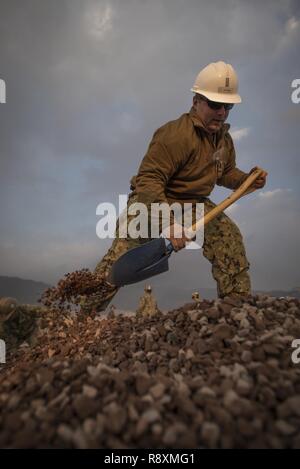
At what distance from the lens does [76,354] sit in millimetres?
3885

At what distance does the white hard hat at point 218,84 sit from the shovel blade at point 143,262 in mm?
2087

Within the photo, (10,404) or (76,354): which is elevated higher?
(76,354)

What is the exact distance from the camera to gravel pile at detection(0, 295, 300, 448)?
188cm

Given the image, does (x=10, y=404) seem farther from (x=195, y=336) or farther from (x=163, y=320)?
(x=163, y=320)

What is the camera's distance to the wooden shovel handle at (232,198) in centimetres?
466

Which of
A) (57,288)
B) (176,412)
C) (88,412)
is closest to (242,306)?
(176,412)

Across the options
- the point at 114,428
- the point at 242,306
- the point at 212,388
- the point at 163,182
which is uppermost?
the point at 163,182

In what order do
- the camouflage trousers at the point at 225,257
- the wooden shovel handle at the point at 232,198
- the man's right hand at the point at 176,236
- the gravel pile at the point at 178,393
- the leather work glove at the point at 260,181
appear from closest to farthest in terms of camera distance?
the gravel pile at the point at 178,393 < the man's right hand at the point at 176,236 < the wooden shovel handle at the point at 232,198 < the camouflage trousers at the point at 225,257 < the leather work glove at the point at 260,181

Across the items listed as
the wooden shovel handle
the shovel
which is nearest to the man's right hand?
the shovel

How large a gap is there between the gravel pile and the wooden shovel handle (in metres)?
1.48

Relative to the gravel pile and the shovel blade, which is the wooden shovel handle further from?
the gravel pile

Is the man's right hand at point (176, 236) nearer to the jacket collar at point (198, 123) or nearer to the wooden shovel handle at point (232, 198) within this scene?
the wooden shovel handle at point (232, 198)

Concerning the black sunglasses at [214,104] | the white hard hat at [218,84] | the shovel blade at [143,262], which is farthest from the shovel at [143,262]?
the white hard hat at [218,84]
